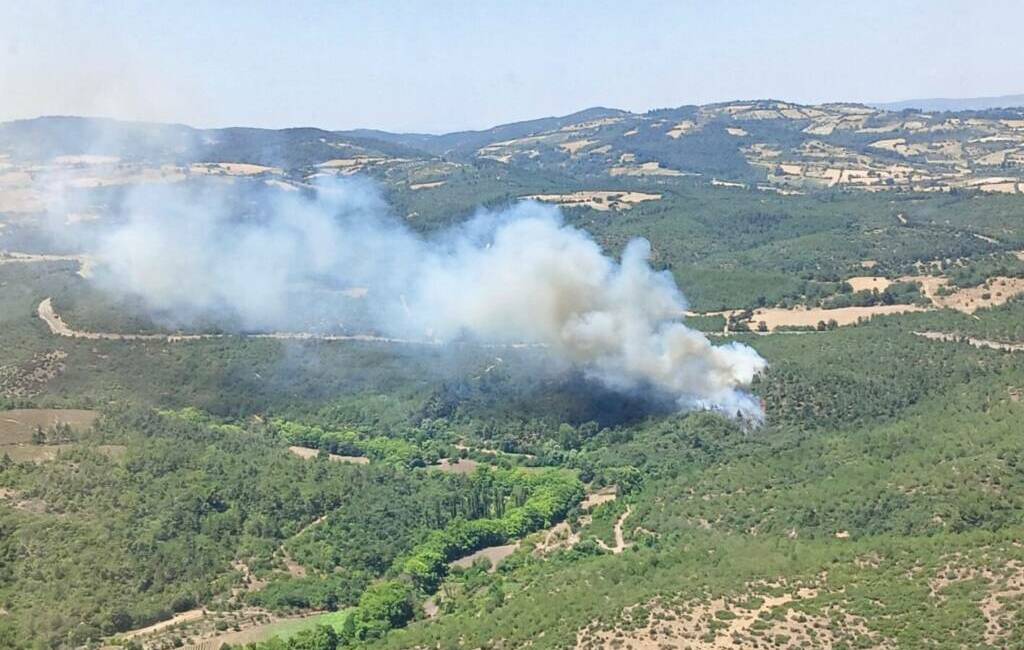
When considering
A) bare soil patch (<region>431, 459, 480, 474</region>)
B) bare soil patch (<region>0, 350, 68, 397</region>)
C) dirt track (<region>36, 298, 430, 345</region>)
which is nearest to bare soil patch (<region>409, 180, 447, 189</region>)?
dirt track (<region>36, 298, 430, 345</region>)

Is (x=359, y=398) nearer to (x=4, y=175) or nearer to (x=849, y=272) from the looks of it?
(x=849, y=272)

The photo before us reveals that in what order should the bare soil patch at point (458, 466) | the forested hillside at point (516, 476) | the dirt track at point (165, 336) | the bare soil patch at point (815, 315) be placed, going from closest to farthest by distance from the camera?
A: the forested hillside at point (516, 476)
the bare soil patch at point (458, 466)
the dirt track at point (165, 336)
the bare soil patch at point (815, 315)

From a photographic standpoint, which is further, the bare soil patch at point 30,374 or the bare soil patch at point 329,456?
the bare soil patch at point 30,374

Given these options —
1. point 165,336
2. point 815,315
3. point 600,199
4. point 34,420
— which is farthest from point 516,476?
point 600,199

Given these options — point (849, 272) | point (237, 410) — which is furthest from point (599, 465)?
point (849, 272)

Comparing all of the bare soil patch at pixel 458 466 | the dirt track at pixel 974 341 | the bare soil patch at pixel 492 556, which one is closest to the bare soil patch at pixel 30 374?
the bare soil patch at pixel 458 466

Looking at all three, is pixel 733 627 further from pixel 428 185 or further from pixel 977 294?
pixel 428 185

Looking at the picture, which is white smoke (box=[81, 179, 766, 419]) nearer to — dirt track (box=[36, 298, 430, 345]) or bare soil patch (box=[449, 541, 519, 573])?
dirt track (box=[36, 298, 430, 345])

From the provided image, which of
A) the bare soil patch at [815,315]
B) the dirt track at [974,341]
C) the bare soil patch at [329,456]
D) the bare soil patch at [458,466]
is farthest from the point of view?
the bare soil patch at [815,315]

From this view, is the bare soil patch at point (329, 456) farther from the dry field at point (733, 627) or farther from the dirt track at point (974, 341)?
the dirt track at point (974, 341)
